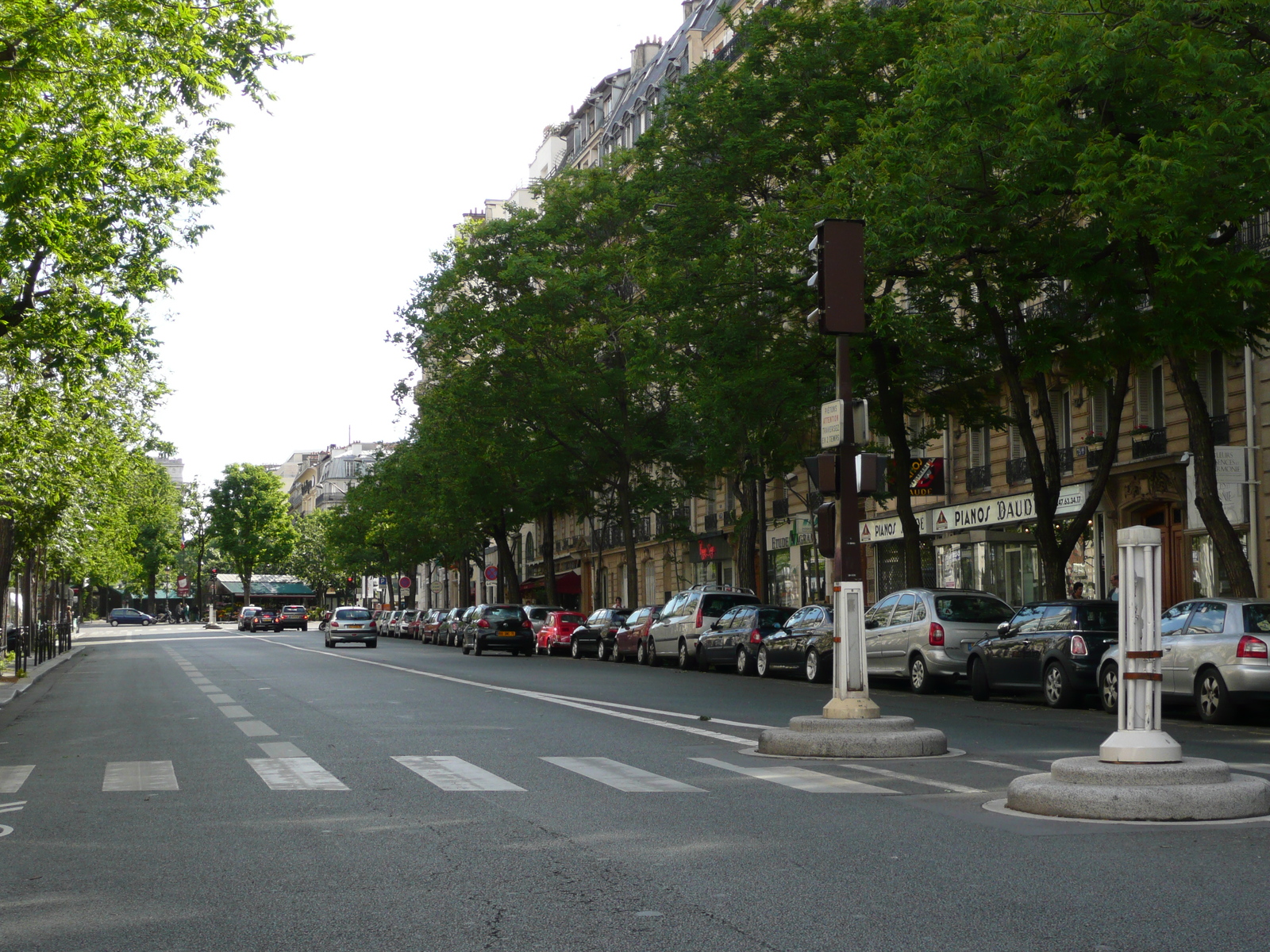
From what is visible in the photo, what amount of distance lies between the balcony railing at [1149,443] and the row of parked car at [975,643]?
8.13 meters

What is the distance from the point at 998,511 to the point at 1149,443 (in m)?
6.21

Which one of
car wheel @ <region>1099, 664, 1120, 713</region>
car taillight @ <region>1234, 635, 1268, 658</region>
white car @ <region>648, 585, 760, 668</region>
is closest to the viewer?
car taillight @ <region>1234, 635, 1268, 658</region>

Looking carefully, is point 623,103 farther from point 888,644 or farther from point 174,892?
point 174,892

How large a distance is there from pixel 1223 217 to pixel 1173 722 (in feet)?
18.8

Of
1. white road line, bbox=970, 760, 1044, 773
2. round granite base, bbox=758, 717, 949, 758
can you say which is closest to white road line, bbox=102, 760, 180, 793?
round granite base, bbox=758, 717, 949, 758

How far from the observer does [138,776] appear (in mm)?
12047

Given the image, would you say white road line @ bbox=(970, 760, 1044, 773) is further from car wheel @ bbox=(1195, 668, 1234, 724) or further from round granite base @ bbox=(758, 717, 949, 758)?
car wheel @ bbox=(1195, 668, 1234, 724)

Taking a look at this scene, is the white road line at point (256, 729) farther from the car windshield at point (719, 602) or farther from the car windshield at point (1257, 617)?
the car windshield at point (719, 602)

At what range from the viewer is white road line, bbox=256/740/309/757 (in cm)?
1357

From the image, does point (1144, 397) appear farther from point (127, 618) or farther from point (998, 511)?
point (127, 618)

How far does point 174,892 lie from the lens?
6973mm

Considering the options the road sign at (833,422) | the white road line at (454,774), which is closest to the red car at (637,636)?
the road sign at (833,422)

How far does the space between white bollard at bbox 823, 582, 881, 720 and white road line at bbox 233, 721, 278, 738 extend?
19.0 ft

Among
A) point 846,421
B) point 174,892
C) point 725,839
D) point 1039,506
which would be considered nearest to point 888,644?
point 1039,506
